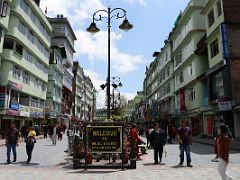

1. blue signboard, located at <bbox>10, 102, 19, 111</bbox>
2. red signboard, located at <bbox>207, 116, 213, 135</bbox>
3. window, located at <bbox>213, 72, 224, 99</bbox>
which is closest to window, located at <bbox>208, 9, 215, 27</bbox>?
window, located at <bbox>213, 72, 224, 99</bbox>

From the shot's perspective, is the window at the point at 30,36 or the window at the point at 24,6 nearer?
the window at the point at 24,6

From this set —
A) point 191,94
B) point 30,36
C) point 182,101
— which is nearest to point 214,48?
point 191,94

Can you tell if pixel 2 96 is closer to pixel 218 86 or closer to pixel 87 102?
pixel 218 86

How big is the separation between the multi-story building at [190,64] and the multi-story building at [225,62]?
4169mm

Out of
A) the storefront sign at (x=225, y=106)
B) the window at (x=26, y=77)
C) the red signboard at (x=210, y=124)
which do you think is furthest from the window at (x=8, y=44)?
the red signboard at (x=210, y=124)

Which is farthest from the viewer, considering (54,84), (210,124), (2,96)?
(54,84)

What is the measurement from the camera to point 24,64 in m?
35.9

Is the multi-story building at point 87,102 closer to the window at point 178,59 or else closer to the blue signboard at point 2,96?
the window at point 178,59

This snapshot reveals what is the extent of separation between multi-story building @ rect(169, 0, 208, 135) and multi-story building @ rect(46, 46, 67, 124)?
22168 millimetres

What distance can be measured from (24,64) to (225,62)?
23844 mm

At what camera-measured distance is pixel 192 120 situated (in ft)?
126

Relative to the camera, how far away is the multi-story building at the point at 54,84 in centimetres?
5050

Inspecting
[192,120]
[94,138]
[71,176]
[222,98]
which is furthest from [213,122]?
[71,176]

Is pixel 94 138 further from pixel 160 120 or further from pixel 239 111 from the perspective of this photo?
pixel 160 120
